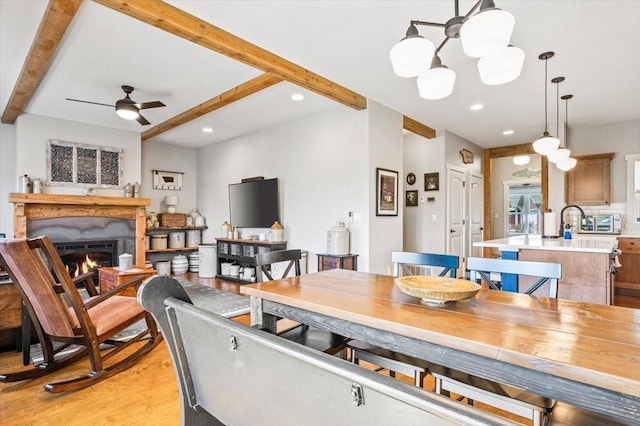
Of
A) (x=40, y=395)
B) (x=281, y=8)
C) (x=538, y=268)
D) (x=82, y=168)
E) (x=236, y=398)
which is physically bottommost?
(x=40, y=395)

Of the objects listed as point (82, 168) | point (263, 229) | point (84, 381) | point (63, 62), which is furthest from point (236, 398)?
point (82, 168)

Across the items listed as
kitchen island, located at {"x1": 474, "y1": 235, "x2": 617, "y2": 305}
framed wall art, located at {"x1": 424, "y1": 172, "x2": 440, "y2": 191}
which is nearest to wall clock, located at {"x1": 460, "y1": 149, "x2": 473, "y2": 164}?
framed wall art, located at {"x1": 424, "y1": 172, "x2": 440, "y2": 191}

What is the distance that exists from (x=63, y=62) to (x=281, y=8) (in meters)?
2.50

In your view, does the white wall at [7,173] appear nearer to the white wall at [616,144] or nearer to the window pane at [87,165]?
the window pane at [87,165]

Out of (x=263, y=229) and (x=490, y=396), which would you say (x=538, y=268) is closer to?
(x=490, y=396)

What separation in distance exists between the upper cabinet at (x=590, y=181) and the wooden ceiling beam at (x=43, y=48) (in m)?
7.01

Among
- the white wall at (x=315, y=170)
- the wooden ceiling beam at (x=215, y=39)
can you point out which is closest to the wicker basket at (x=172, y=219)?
the white wall at (x=315, y=170)

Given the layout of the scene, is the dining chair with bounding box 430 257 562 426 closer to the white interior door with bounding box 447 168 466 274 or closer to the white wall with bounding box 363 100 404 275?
the white wall with bounding box 363 100 404 275

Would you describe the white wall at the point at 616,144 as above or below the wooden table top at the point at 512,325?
above

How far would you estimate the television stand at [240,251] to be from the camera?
5383 mm

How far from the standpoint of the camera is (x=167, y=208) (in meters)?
6.97

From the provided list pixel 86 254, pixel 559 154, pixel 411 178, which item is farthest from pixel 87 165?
pixel 559 154

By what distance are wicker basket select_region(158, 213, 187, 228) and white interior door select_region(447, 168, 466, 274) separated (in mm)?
5177

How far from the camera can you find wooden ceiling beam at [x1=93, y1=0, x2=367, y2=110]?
239 cm
